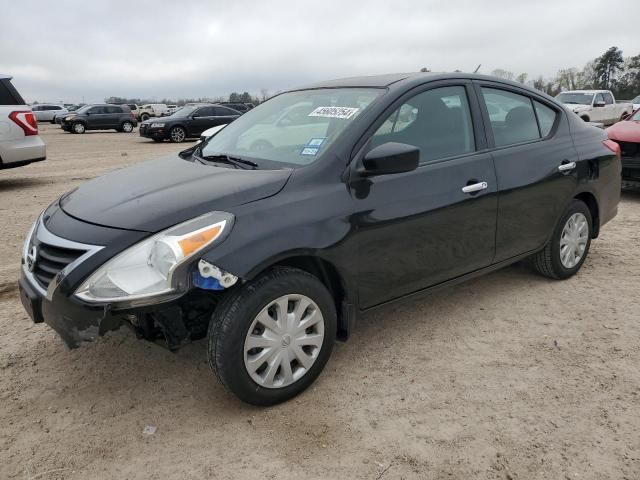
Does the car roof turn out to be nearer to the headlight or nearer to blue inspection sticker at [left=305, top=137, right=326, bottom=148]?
blue inspection sticker at [left=305, top=137, right=326, bottom=148]

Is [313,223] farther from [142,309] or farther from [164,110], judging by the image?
[164,110]

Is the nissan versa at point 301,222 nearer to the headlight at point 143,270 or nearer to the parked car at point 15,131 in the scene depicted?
the headlight at point 143,270

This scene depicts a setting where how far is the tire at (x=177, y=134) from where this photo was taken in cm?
1982

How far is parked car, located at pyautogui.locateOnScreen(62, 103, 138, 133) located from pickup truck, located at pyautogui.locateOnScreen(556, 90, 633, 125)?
2163 cm

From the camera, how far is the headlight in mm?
2435

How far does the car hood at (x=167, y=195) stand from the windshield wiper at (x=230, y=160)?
88mm

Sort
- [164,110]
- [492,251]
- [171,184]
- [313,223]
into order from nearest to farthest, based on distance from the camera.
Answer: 1. [313,223]
2. [171,184]
3. [492,251]
4. [164,110]

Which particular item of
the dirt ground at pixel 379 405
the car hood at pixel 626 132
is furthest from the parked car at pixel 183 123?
the dirt ground at pixel 379 405

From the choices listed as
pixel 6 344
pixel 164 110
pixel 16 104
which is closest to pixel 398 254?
pixel 6 344

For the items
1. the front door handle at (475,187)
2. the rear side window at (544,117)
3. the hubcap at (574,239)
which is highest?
the rear side window at (544,117)

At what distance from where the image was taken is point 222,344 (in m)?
2.54

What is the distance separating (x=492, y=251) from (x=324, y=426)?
5.88 ft

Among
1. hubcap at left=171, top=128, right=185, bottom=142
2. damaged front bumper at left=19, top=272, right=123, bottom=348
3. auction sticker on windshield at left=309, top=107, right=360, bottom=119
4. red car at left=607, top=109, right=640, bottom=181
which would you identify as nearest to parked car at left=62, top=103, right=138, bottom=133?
hubcap at left=171, top=128, right=185, bottom=142

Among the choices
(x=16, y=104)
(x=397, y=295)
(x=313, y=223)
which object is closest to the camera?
(x=313, y=223)
